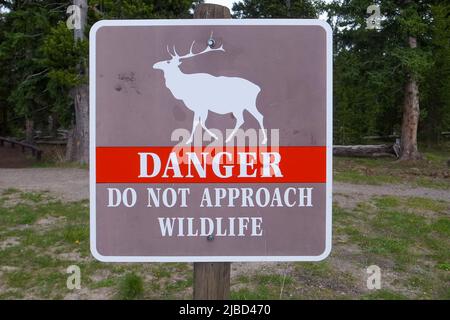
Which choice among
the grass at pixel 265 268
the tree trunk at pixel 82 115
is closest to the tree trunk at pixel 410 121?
the grass at pixel 265 268

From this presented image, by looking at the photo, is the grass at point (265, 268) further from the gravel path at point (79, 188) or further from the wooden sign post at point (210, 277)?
the wooden sign post at point (210, 277)

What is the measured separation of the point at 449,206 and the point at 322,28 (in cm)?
746

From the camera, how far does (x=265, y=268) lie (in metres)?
4.42

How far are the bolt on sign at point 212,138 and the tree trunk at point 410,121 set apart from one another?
1407cm

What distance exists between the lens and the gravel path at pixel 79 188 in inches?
335

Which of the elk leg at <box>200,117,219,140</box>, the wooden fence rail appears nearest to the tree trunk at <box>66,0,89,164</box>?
the wooden fence rail

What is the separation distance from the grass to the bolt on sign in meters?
2.10

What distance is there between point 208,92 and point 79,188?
8.04 m

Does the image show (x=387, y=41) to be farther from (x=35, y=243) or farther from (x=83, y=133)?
(x=35, y=243)

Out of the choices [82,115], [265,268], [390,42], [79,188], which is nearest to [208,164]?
[265,268]

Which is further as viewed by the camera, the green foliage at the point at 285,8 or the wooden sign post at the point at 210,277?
the green foliage at the point at 285,8

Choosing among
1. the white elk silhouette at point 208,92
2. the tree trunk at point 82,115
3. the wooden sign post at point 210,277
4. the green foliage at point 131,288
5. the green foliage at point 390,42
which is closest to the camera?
the white elk silhouette at point 208,92

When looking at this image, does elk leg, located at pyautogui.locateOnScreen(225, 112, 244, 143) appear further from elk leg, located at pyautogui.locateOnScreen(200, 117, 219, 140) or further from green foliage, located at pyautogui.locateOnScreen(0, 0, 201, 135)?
green foliage, located at pyautogui.locateOnScreen(0, 0, 201, 135)

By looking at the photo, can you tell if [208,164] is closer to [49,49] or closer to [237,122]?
[237,122]
